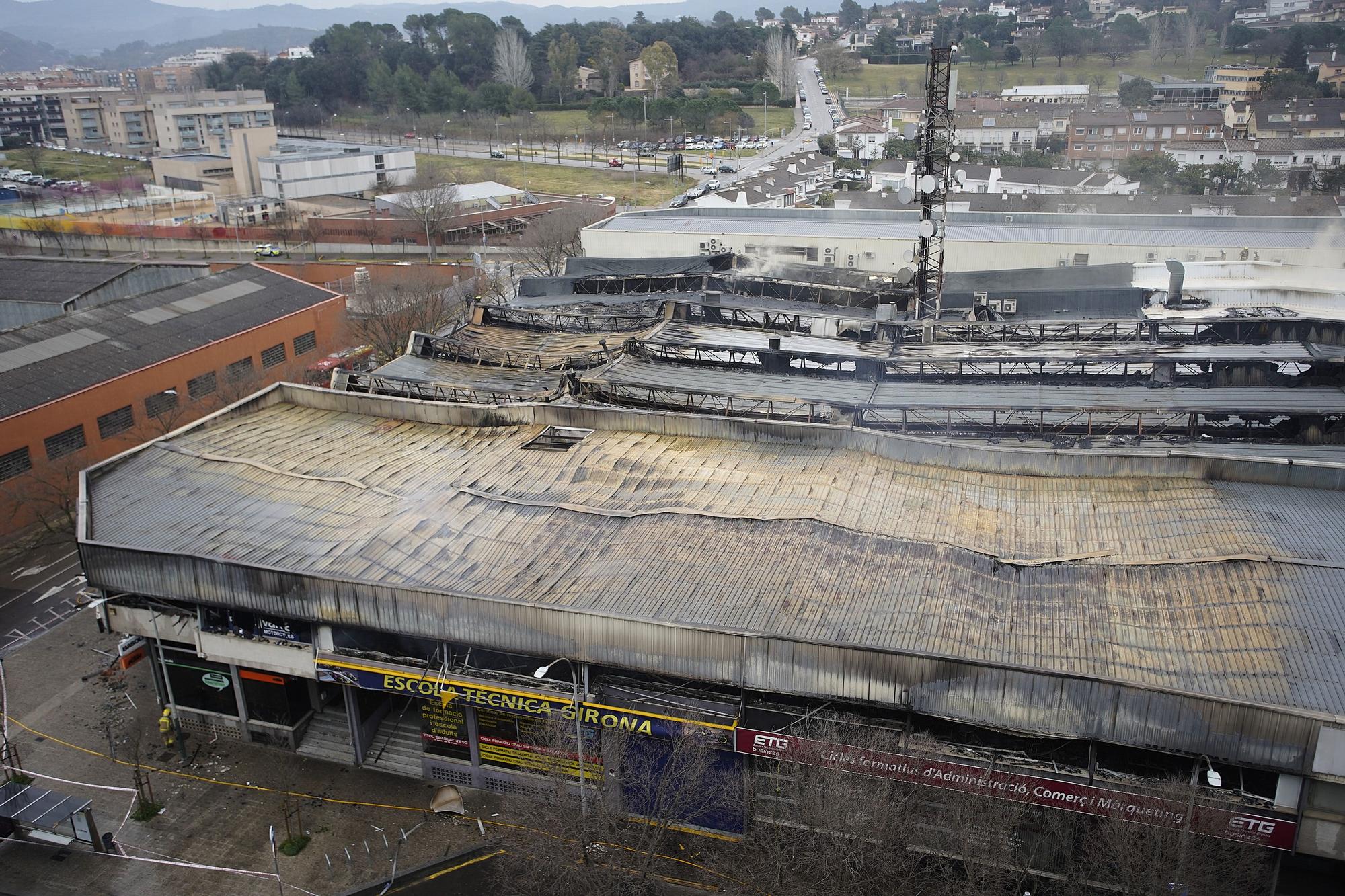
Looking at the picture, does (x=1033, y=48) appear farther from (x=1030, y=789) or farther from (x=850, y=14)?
(x=1030, y=789)

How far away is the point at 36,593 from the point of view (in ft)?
82.6

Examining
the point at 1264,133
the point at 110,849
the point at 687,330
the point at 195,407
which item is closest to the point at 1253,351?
the point at 687,330

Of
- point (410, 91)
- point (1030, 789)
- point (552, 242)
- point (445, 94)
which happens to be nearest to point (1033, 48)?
point (445, 94)

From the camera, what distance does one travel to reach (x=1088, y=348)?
26.5 metres

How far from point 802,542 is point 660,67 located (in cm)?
11256

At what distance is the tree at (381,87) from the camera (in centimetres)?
11934

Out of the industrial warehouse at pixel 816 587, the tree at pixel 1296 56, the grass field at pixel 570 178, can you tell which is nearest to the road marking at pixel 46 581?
the industrial warehouse at pixel 816 587

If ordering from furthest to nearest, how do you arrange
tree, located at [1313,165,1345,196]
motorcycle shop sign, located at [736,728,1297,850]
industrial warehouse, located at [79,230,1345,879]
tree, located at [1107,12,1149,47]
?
tree, located at [1107,12,1149,47] → tree, located at [1313,165,1345,196] → industrial warehouse, located at [79,230,1345,879] → motorcycle shop sign, located at [736,728,1297,850]

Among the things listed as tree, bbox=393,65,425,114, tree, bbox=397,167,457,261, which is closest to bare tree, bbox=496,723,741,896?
tree, bbox=397,167,457,261

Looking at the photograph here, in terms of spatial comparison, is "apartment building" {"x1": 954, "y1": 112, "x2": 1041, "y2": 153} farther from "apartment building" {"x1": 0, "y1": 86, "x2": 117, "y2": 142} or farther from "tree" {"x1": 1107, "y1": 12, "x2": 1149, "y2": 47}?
"apartment building" {"x1": 0, "y1": 86, "x2": 117, "y2": 142}

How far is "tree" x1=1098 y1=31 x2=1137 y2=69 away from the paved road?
9392cm

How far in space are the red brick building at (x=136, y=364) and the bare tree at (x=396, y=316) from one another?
1463mm

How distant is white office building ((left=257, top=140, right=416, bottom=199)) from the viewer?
77.1 meters

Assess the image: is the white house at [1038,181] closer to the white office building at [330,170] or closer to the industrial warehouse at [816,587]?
the industrial warehouse at [816,587]
